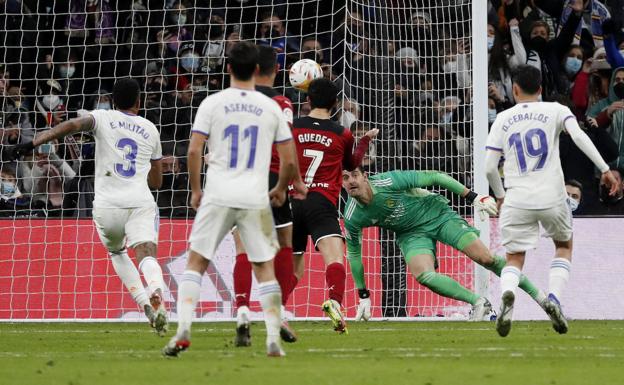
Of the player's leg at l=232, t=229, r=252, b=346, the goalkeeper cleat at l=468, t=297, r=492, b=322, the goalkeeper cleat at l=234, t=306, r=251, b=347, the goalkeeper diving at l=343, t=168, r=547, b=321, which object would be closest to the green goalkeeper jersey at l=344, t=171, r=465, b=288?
the goalkeeper diving at l=343, t=168, r=547, b=321

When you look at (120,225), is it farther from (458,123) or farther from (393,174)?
(458,123)

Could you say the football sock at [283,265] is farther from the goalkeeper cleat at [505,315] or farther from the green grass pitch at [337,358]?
the goalkeeper cleat at [505,315]

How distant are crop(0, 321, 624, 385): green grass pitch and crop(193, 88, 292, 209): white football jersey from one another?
0.98 metres

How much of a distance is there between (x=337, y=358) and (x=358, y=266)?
215 inches

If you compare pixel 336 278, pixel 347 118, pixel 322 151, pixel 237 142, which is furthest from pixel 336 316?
pixel 347 118

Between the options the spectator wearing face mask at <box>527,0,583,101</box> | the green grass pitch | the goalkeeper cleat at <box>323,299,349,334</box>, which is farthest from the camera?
the spectator wearing face mask at <box>527,0,583,101</box>

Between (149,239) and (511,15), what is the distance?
926cm

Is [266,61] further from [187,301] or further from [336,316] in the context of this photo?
[336,316]

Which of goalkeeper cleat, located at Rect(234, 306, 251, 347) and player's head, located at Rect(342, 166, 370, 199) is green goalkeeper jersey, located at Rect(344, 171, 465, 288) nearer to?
player's head, located at Rect(342, 166, 370, 199)

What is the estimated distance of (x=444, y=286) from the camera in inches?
511

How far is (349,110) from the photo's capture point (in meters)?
15.5

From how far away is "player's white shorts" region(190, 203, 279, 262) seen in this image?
24.9ft

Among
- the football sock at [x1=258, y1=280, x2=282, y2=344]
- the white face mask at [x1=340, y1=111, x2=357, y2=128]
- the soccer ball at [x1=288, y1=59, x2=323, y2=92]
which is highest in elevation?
the white face mask at [x1=340, y1=111, x2=357, y2=128]

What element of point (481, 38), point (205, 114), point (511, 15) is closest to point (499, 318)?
point (205, 114)
